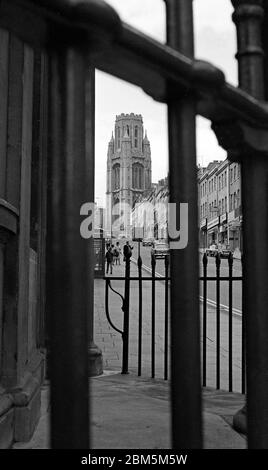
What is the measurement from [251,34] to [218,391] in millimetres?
3527

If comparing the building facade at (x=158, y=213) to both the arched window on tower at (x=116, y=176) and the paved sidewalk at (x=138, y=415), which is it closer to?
the paved sidewalk at (x=138, y=415)

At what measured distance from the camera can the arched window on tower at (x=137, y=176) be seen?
4606 inches

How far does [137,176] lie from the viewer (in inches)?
4611

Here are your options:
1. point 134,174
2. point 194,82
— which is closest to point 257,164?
point 194,82

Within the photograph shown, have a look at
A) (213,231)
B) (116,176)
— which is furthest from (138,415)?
(116,176)

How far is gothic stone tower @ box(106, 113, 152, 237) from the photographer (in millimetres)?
116188

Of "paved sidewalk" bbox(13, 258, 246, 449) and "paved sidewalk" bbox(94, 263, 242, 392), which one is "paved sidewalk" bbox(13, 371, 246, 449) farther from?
"paved sidewalk" bbox(94, 263, 242, 392)

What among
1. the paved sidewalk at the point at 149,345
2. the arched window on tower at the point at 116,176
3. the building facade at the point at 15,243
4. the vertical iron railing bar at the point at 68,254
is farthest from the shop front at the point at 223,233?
the arched window on tower at the point at 116,176

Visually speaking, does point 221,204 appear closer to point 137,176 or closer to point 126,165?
point 137,176

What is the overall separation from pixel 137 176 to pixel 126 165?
12.4ft

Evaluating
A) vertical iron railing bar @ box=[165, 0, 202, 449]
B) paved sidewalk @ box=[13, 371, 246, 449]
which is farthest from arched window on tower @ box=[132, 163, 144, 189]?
vertical iron railing bar @ box=[165, 0, 202, 449]

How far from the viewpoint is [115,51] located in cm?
62

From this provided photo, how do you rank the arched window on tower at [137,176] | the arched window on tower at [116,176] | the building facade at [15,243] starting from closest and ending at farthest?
1. the building facade at [15,243]
2. the arched window on tower at [137,176]
3. the arched window on tower at [116,176]

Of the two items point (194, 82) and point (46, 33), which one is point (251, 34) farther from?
point (46, 33)
